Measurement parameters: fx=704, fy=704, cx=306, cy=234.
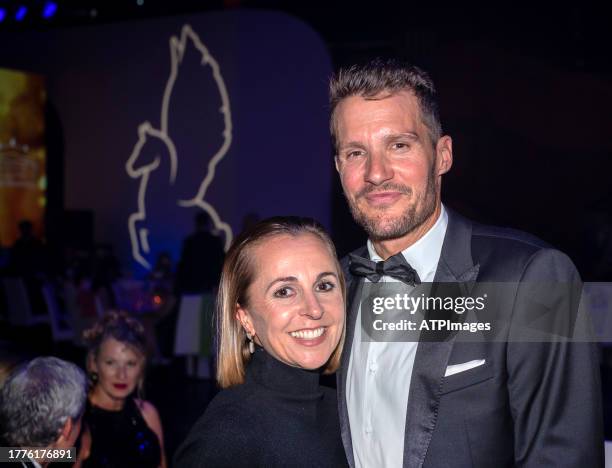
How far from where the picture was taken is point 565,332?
152 cm

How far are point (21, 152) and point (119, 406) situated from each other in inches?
350

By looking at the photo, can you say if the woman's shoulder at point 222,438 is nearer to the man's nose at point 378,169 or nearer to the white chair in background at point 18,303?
the man's nose at point 378,169

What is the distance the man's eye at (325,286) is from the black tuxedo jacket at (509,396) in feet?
1.02

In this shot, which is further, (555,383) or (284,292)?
(284,292)

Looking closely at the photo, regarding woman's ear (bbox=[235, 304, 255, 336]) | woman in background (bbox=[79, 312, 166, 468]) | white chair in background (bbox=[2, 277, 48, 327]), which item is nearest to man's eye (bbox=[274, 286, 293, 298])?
woman's ear (bbox=[235, 304, 255, 336])

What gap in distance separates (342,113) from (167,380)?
227 inches

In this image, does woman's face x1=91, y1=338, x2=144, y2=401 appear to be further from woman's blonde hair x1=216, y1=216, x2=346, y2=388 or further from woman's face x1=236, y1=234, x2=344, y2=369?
woman's face x1=236, y1=234, x2=344, y2=369

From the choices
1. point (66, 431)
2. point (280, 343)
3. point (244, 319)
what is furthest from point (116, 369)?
point (280, 343)

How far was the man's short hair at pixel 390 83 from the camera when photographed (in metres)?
1.79

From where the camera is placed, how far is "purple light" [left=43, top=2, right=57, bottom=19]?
10.4 m

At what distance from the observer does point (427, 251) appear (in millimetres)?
1855

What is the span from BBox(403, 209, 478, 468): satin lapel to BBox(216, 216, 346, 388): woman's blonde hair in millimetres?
320

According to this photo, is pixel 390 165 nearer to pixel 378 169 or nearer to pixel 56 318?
pixel 378 169

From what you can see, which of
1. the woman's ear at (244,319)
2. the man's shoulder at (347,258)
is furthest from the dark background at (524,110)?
the woman's ear at (244,319)
